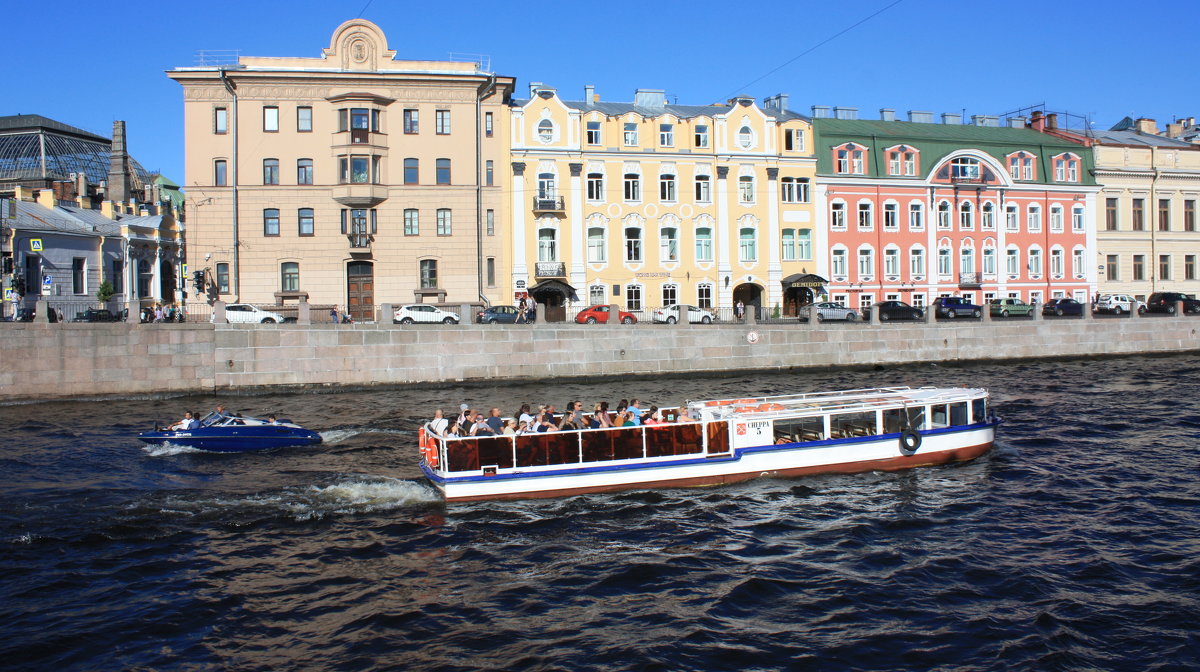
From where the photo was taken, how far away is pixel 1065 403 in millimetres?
31062

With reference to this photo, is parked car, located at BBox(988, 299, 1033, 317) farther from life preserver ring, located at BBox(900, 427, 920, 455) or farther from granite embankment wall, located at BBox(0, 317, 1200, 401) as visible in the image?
life preserver ring, located at BBox(900, 427, 920, 455)

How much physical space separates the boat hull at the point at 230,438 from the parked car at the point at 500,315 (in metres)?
16.0

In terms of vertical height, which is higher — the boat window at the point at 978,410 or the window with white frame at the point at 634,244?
the window with white frame at the point at 634,244

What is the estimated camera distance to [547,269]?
48281 millimetres

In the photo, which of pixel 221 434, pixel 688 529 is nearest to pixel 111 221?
pixel 221 434

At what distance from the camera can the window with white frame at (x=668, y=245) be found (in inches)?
1994

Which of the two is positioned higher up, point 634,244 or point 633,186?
point 633,186

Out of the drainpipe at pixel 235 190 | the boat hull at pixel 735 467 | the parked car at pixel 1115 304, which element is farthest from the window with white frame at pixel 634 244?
the boat hull at pixel 735 467

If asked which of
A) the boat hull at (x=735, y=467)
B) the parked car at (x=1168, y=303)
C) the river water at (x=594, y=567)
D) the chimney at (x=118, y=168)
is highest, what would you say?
the chimney at (x=118, y=168)

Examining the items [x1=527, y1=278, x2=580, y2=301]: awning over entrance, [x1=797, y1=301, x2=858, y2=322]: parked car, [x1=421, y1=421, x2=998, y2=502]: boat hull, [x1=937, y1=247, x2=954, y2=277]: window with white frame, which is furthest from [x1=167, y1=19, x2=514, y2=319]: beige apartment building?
[x1=421, y1=421, x2=998, y2=502]: boat hull

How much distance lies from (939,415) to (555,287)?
1128 inches

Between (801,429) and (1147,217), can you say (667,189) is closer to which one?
(801,429)

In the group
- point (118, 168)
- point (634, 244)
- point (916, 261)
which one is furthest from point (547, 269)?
point (118, 168)

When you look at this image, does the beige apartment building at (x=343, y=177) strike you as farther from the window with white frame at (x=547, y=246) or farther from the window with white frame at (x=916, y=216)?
the window with white frame at (x=916, y=216)
